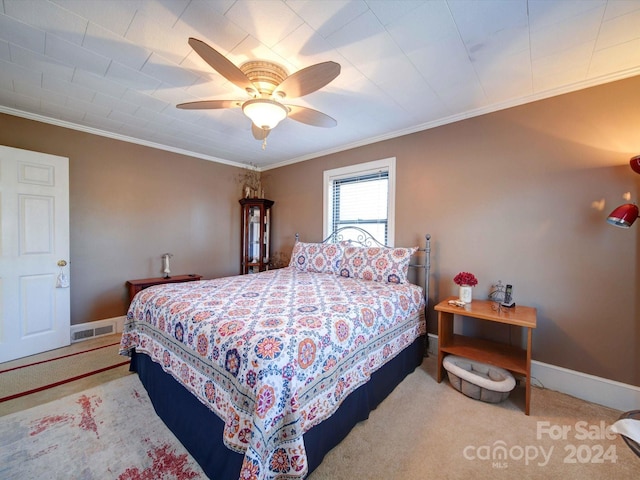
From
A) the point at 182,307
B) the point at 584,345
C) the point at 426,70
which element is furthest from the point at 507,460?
the point at 426,70

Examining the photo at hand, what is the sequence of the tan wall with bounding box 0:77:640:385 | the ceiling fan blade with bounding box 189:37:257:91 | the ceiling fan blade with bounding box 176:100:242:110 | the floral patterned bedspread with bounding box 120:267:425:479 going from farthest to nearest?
the tan wall with bounding box 0:77:640:385
the ceiling fan blade with bounding box 176:100:242:110
the ceiling fan blade with bounding box 189:37:257:91
the floral patterned bedspread with bounding box 120:267:425:479

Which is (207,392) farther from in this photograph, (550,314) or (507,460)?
(550,314)

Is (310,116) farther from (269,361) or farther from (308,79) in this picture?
(269,361)

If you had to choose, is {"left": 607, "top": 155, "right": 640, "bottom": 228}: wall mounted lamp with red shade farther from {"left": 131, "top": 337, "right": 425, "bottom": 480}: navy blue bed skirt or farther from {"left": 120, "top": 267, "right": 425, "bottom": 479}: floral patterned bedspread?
{"left": 131, "top": 337, "right": 425, "bottom": 480}: navy blue bed skirt

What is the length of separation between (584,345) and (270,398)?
260cm

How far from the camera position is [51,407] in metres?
1.94

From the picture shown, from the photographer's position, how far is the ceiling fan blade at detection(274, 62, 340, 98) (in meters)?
1.51

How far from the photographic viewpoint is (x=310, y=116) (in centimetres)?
214

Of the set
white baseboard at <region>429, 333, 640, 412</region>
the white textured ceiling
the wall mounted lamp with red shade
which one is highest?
the white textured ceiling

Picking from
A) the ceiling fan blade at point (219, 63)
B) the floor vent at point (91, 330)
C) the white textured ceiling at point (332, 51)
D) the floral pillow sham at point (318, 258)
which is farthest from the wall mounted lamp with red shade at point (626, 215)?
the floor vent at point (91, 330)

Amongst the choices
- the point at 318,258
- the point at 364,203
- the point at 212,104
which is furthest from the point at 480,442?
the point at 212,104

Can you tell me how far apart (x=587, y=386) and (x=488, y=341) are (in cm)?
70

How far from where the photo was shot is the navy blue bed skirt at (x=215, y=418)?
4.44ft

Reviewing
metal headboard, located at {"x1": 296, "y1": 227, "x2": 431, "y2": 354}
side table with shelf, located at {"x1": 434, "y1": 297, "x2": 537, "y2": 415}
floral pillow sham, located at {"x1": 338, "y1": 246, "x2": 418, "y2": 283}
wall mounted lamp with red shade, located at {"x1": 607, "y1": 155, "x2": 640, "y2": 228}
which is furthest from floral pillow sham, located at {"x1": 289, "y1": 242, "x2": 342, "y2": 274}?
wall mounted lamp with red shade, located at {"x1": 607, "y1": 155, "x2": 640, "y2": 228}
